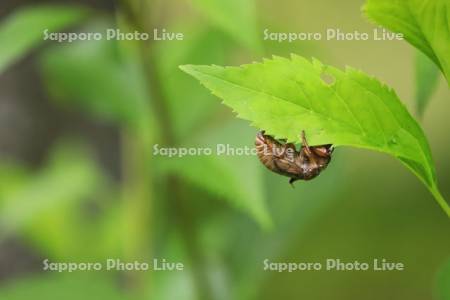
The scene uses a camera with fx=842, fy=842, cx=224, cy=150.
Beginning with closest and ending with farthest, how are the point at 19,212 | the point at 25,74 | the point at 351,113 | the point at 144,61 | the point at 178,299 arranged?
the point at 351,113 < the point at 144,61 < the point at 178,299 < the point at 19,212 < the point at 25,74

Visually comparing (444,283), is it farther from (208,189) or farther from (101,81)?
(101,81)

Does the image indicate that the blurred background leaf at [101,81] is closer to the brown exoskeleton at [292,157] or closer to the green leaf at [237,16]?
the green leaf at [237,16]

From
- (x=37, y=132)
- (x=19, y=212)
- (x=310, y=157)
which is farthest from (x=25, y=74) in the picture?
(x=310, y=157)

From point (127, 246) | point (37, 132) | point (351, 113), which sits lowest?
point (351, 113)

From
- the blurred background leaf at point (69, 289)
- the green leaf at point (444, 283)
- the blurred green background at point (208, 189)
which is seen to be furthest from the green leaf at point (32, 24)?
the green leaf at point (444, 283)

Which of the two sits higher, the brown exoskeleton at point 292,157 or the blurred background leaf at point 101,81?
the blurred background leaf at point 101,81

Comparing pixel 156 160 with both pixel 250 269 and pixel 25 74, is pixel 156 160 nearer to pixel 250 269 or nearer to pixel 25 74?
pixel 250 269

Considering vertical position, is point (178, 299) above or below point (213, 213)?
below

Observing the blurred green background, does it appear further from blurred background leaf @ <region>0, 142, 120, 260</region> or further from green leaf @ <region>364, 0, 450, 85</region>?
green leaf @ <region>364, 0, 450, 85</region>
